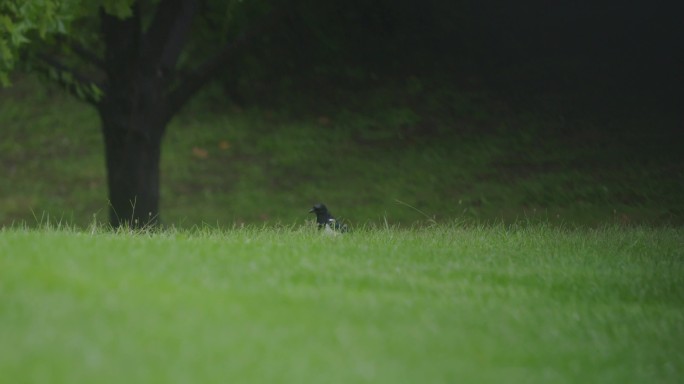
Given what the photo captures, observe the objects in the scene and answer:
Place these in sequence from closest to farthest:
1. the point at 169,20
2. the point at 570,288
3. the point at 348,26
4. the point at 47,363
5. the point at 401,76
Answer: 1. the point at 47,363
2. the point at 570,288
3. the point at 169,20
4. the point at 348,26
5. the point at 401,76

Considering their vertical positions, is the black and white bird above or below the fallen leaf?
above

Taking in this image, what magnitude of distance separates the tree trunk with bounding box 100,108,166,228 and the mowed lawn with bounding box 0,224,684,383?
576cm

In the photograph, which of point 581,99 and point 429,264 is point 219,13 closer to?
point 429,264

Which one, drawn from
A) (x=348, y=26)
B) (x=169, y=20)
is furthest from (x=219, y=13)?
(x=348, y=26)

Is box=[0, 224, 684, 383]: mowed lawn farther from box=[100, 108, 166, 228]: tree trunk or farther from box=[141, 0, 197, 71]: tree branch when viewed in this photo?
box=[141, 0, 197, 71]: tree branch

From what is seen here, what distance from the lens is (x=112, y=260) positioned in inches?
303

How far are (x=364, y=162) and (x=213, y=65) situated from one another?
8.49 metres

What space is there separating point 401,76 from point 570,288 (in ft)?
62.5

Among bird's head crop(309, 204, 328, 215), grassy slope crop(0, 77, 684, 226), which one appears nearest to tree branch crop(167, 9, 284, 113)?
bird's head crop(309, 204, 328, 215)

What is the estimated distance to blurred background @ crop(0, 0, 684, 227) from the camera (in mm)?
21109

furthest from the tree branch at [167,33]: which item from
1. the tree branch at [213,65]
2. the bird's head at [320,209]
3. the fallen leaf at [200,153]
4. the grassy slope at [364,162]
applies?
the fallen leaf at [200,153]

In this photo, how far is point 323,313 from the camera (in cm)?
664

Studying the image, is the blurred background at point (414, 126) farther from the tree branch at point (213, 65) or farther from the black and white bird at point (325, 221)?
the black and white bird at point (325, 221)

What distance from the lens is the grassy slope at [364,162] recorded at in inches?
819
